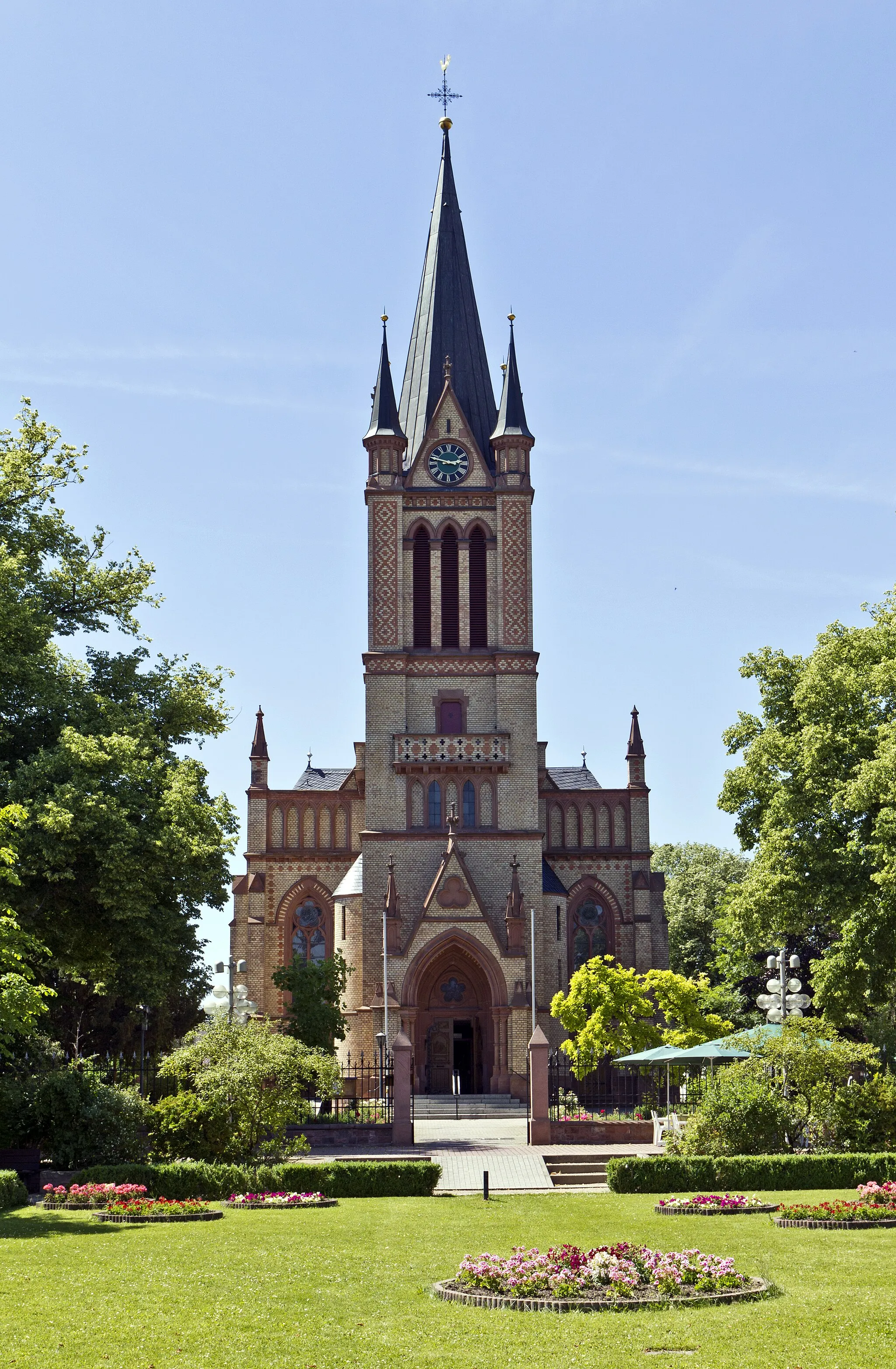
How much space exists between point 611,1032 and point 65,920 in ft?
67.3

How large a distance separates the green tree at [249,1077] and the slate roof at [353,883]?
1113 inches

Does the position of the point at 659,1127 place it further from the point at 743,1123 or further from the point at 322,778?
the point at 322,778

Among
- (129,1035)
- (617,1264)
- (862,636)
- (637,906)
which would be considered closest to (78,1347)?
(617,1264)

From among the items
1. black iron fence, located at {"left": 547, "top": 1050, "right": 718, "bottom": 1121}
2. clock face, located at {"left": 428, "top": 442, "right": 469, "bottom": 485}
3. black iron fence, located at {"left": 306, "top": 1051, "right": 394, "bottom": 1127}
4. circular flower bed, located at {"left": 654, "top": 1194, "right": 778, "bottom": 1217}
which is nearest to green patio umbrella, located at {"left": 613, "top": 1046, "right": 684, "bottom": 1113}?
black iron fence, located at {"left": 547, "top": 1050, "right": 718, "bottom": 1121}

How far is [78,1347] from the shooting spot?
1246 centimetres

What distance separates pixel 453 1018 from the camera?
57938mm

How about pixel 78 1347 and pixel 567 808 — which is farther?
pixel 567 808

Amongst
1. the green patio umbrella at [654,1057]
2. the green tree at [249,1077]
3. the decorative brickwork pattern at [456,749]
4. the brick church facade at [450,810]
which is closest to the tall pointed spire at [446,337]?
the brick church facade at [450,810]

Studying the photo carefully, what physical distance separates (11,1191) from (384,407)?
44.7 metres

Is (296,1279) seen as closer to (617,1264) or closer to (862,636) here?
→ (617,1264)

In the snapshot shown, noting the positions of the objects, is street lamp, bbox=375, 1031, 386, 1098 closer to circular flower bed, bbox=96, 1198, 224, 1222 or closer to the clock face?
the clock face

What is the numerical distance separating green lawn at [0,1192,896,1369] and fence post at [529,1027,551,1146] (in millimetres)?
16740

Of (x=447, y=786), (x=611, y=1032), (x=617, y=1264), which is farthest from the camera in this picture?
(x=447, y=786)

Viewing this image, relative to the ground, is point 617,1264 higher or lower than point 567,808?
lower
